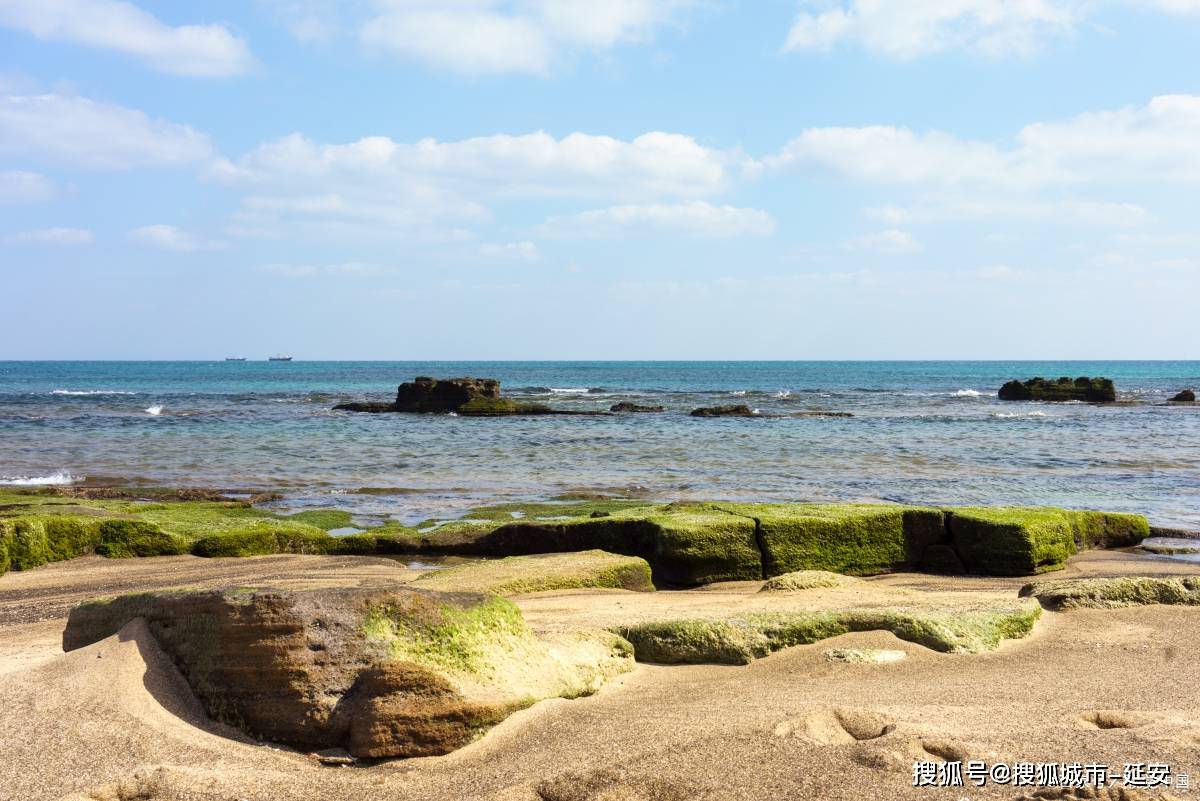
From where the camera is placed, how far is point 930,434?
25.9 meters

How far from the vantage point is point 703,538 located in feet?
26.8

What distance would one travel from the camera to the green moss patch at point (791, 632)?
4957 millimetres

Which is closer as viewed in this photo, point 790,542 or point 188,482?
point 790,542

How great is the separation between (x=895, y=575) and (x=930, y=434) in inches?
724

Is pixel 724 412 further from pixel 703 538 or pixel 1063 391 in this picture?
pixel 703 538

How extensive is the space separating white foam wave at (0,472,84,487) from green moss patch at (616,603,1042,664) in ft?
45.9

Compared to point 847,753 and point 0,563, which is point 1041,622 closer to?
point 847,753

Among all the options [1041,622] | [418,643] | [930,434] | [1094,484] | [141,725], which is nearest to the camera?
[141,725]

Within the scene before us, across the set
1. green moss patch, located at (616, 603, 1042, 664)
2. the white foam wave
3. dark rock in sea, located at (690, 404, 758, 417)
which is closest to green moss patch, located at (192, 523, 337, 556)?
green moss patch, located at (616, 603, 1042, 664)

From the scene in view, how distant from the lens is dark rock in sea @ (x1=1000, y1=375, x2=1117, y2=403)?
4491cm

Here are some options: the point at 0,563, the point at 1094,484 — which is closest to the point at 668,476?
the point at 1094,484

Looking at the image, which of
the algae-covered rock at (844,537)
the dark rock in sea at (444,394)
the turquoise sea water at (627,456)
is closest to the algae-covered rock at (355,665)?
the algae-covered rock at (844,537)

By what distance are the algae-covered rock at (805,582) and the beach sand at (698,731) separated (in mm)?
1621

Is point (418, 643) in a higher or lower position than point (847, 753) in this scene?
higher
